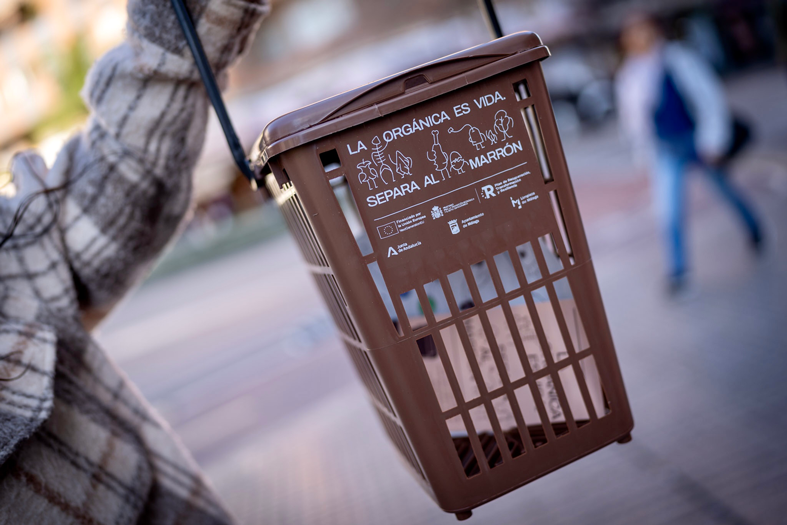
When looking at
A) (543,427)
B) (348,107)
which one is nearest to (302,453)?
(543,427)

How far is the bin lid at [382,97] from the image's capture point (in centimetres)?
117

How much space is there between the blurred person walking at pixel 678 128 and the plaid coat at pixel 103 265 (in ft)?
12.6

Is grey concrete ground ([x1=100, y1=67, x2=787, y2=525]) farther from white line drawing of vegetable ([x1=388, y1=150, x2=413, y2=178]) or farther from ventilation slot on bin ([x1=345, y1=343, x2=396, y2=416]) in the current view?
white line drawing of vegetable ([x1=388, y1=150, x2=413, y2=178])

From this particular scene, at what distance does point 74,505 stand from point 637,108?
4.71m

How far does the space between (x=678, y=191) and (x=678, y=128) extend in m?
0.47

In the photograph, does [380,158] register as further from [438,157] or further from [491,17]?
[491,17]

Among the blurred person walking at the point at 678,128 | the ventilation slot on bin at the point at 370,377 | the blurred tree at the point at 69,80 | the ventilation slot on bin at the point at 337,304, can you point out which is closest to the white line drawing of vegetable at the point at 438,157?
the ventilation slot on bin at the point at 337,304

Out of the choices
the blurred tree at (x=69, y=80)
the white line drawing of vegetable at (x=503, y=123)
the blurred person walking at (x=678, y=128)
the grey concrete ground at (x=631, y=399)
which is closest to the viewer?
the white line drawing of vegetable at (x=503, y=123)

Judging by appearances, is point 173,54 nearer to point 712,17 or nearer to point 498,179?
point 498,179

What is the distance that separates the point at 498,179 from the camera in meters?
1.27

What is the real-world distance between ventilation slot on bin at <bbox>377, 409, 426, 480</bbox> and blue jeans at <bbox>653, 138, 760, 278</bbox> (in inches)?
144

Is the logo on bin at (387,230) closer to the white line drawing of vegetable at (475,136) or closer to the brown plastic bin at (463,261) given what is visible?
the brown plastic bin at (463,261)

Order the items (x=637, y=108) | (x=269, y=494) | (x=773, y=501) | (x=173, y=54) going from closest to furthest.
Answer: (x=173, y=54) → (x=773, y=501) → (x=269, y=494) → (x=637, y=108)

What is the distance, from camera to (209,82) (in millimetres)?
1466
